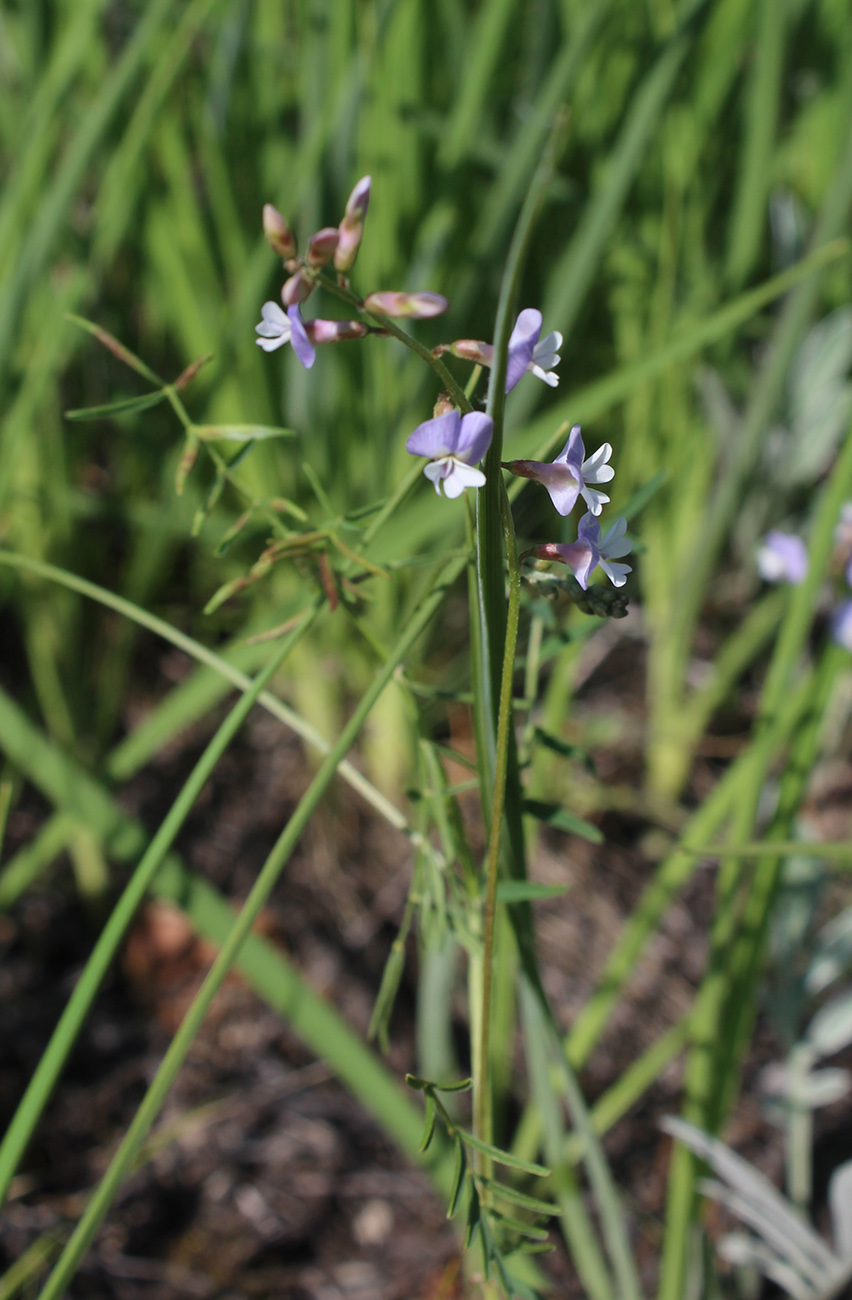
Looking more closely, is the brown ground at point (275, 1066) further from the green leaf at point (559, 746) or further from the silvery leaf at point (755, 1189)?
the green leaf at point (559, 746)

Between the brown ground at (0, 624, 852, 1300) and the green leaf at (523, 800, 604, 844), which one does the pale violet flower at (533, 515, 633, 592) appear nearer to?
the green leaf at (523, 800, 604, 844)

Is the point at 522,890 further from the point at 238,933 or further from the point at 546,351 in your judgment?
the point at 546,351

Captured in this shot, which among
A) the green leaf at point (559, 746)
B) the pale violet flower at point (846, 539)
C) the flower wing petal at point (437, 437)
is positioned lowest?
the flower wing petal at point (437, 437)

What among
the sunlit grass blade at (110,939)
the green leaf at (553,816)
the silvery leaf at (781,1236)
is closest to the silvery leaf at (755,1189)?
the silvery leaf at (781,1236)

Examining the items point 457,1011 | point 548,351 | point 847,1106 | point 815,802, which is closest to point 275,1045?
point 457,1011

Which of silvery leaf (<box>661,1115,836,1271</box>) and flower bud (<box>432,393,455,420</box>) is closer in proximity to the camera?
flower bud (<box>432,393,455,420</box>)

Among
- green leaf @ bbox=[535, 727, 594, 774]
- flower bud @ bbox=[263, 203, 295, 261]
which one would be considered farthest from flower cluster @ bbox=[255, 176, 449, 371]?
green leaf @ bbox=[535, 727, 594, 774]

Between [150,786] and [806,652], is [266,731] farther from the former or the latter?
[806,652]
